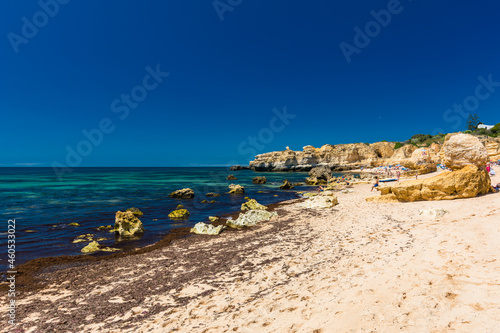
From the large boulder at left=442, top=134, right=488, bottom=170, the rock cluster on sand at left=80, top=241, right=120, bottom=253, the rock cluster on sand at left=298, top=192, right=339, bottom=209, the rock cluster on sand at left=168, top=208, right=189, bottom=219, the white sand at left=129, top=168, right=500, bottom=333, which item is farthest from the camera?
the rock cluster on sand at left=298, top=192, right=339, bottom=209

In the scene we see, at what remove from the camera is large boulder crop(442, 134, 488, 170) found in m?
13.3

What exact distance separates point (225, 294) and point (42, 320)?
13.4ft

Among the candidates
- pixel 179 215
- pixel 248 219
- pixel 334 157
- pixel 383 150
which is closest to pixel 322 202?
pixel 248 219

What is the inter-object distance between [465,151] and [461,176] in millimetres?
1481

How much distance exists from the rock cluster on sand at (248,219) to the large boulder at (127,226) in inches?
197

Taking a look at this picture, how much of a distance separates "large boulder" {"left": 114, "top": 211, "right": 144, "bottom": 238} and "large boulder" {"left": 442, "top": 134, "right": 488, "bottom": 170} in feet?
60.2

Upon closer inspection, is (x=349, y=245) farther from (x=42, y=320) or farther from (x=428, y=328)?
(x=42, y=320)

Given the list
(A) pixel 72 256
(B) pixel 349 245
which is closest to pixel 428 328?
(B) pixel 349 245

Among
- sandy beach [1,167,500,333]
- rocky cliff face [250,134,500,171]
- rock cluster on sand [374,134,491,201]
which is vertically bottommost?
sandy beach [1,167,500,333]

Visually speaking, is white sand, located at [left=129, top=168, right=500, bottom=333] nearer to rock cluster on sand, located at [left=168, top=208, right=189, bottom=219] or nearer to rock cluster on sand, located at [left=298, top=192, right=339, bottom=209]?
rock cluster on sand, located at [left=298, top=192, right=339, bottom=209]

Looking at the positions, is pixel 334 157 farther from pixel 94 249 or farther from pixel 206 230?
pixel 94 249

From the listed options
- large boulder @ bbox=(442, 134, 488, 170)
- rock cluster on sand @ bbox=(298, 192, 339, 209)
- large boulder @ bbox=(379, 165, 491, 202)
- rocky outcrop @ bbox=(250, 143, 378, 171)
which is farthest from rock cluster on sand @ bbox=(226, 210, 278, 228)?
rocky outcrop @ bbox=(250, 143, 378, 171)

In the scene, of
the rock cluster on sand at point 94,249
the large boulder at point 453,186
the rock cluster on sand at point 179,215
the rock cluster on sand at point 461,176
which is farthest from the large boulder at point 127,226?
the rock cluster on sand at point 461,176

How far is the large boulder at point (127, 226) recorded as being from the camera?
40.8 feet
